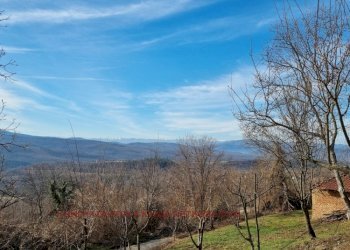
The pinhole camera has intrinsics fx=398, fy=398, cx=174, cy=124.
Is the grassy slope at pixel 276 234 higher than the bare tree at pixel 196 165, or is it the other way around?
the bare tree at pixel 196 165

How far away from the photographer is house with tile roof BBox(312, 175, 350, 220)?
29.3 meters

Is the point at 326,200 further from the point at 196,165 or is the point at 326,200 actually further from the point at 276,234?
the point at 196,165

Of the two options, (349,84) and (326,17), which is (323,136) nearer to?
(349,84)

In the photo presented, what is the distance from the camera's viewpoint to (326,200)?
30578mm

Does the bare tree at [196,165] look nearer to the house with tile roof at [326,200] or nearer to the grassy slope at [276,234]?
the grassy slope at [276,234]

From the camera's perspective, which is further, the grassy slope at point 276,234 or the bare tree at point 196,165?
the bare tree at point 196,165

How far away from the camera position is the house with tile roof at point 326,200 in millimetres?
29312

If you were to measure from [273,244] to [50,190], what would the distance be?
91.7 feet

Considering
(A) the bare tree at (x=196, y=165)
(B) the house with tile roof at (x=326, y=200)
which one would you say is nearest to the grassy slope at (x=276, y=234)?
(B) the house with tile roof at (x=326, y=200)

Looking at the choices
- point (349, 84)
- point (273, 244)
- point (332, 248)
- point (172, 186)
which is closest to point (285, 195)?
point (172, 186)

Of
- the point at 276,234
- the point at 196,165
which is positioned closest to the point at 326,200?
the point at 276,234

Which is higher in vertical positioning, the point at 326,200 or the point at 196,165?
the point at 196,165

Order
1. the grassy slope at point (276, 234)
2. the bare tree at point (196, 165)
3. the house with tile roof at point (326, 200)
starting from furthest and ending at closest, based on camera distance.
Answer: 1. the bare tree at point (196, 165)
2. the house with tile roof at point (326, 200)
3. the grassy slope at point (276, 234)

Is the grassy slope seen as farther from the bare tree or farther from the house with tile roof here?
the bare tree
